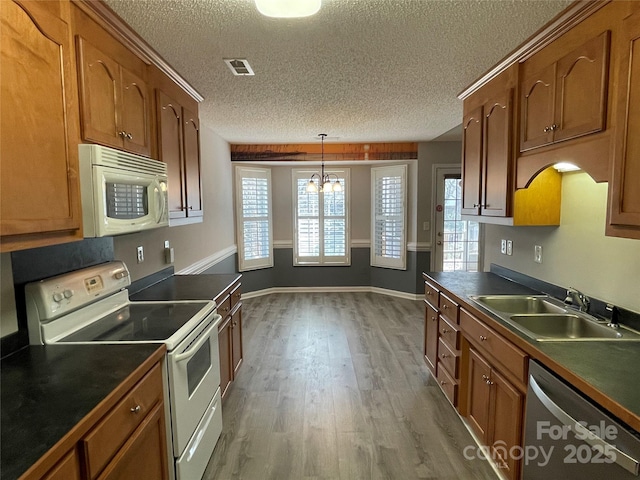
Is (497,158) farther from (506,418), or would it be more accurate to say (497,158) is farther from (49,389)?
(49,389)

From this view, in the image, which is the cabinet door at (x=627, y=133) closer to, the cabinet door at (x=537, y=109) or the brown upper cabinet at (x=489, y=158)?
the cabinet door at (x=537, y=109)

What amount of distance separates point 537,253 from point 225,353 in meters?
2.43

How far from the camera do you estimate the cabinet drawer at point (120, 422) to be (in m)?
1.07

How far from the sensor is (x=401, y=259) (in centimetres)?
570

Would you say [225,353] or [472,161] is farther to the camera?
[472,161]

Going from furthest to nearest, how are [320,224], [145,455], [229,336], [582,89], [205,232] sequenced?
[320,224], [205,232], [229,336], [582,89], [145,455]

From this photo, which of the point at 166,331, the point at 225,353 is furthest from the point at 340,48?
the point at 225,353

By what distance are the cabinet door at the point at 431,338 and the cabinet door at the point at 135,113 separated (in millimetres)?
2420

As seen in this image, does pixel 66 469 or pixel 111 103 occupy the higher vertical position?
pixel 111 103

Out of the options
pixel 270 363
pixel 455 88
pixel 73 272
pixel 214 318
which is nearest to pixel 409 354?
pixel 270 363

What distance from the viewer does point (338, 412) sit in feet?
8.54

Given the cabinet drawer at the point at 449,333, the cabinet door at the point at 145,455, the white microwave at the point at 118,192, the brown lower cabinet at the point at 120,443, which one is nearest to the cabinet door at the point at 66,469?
the brown lower cabinet at the point at 120,443

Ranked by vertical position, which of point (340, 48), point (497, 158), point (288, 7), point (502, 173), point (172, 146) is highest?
point (340, 48)

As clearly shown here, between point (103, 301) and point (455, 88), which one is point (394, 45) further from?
point (103, 301)
